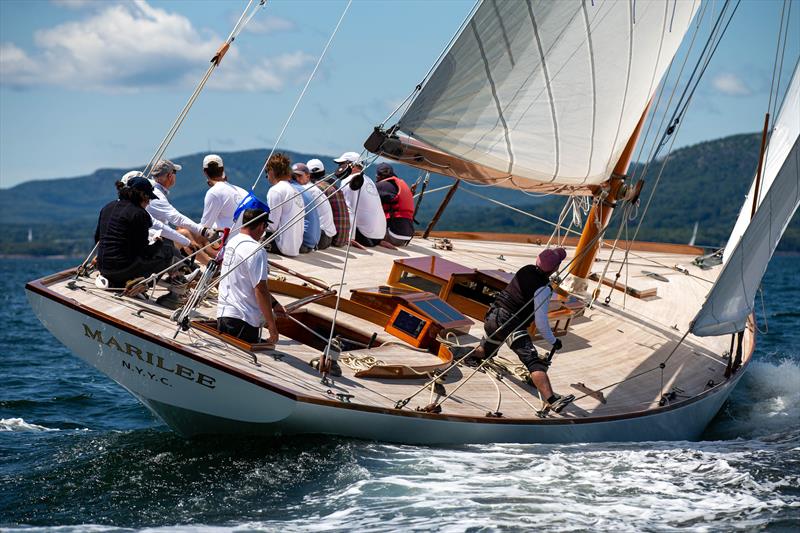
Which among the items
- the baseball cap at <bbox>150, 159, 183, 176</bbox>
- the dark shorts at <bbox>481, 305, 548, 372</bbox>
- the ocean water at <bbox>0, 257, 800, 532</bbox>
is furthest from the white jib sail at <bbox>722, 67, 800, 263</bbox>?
the baseball cap at <bbox>150, 159, 183, 176</bbox>

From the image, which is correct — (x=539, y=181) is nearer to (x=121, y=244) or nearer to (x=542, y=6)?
(x=542, y=6)

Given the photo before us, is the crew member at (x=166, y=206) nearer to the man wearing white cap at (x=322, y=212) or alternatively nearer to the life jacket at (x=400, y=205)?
the man wearing white cap at (x=322, y=212)

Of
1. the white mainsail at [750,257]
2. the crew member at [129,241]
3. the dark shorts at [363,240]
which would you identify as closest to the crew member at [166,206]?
the crew member at [129,241]

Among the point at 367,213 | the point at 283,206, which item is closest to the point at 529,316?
the point at 283,206

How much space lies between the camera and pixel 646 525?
749 cm

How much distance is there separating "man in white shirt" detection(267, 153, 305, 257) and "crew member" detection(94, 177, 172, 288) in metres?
2.39

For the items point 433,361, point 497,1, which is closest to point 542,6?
point 497,1

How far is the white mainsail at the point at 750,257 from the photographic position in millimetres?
9898

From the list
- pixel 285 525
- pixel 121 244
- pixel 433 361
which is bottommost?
pixel 285 525

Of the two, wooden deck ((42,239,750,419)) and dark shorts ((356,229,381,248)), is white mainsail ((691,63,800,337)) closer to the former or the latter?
wooden deck ((42,239,750,419))

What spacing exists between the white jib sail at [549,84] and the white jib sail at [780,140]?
155 centimetres

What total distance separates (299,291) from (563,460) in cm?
355

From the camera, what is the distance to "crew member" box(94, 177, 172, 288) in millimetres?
9758

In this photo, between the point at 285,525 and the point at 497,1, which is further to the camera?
the point at 497,1
